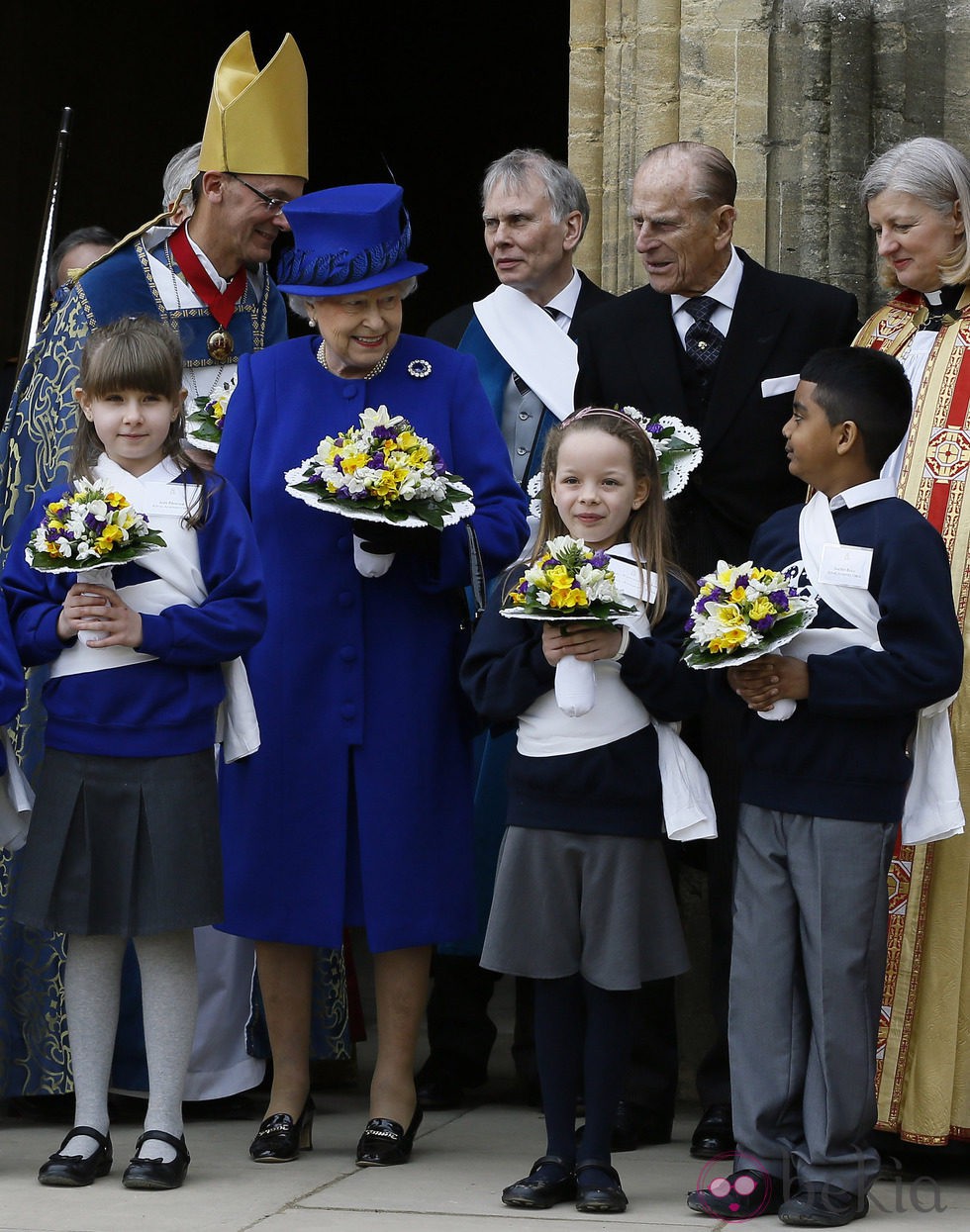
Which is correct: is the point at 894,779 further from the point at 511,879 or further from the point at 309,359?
the point at 309,359

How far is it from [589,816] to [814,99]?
6.72 ft

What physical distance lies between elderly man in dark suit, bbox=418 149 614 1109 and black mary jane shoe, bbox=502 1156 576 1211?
105cm

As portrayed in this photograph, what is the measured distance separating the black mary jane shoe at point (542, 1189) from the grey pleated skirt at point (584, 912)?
0.33m

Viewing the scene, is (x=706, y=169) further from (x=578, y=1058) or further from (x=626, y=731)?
(x=578, y=1058)

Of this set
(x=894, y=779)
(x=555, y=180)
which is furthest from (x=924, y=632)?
(x=555, y=180)

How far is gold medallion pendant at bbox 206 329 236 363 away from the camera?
16.4ft

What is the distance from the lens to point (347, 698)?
14.1 feet

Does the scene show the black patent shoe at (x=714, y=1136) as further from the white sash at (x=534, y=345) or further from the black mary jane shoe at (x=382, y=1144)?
the white sash at (x=534, y=345)

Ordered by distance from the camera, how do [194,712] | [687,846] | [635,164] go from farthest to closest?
[635,164] → [687,846] → [194,712]

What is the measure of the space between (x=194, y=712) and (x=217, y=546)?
1.03 feet

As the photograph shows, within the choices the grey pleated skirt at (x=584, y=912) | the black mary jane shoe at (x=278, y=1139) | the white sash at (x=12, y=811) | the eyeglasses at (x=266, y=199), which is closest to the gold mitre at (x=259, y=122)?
the eyeglasses at (x=266, y=199)

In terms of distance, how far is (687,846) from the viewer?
4.75 metres

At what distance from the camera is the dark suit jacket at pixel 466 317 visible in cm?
506

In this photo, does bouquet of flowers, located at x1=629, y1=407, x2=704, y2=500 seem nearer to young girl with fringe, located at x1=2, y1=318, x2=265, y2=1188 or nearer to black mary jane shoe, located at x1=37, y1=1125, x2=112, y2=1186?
young girl with fringe, located at x1=2, y1=318, x2=265, y2=1188
